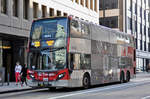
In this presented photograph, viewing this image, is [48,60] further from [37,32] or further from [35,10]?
[35,10]

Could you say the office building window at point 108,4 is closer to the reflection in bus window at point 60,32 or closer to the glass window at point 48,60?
the reflection in bus window at point 60,32

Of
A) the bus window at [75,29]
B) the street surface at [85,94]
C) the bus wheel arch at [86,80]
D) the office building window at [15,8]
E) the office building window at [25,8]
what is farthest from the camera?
the office building window at [25,8]

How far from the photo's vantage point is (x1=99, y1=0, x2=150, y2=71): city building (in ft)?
196

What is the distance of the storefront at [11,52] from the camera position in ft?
92.7

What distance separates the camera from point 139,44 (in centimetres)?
6612

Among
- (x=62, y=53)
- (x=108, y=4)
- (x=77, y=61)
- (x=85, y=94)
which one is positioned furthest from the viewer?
(x=108, y=4)

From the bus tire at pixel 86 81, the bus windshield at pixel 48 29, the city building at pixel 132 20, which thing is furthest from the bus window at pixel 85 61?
the city building at pixel 132 20

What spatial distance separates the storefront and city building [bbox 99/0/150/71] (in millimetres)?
31486

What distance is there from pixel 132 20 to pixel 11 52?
Result: 38180 millimetres

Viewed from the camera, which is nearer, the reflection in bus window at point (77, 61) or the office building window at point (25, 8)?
the reflection in bus window at point (77, 61)

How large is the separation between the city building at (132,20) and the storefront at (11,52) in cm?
3149

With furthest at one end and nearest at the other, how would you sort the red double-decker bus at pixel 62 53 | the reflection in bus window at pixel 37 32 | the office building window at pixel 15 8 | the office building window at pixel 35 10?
the office building window at pixel 35 10, the office building window at pixel 15 8, the reflection in bus window at pixel 37 32, the red double-decker bus at pixel 62 53

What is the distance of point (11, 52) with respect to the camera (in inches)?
1161

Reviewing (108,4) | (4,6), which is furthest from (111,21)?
(4,6)
